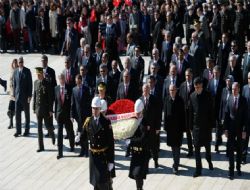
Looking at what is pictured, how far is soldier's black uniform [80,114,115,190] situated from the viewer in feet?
33.3

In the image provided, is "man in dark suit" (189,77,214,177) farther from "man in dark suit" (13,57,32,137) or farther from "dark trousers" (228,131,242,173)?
"man in dark suit" (13,57,32,137)

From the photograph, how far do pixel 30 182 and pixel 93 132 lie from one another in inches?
105

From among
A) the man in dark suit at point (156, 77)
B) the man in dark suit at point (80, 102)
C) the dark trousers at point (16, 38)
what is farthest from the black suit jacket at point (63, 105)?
the dark trousers at point (16, 38)

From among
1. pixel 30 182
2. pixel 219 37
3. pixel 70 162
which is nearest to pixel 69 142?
pixel 70 162

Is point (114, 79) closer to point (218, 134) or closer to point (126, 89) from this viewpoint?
point (126, 89)

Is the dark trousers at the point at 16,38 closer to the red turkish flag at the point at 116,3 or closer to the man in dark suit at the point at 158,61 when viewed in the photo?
the red turkish flag at the point at 116,3

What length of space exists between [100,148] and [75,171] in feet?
8.47

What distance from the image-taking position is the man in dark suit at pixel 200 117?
11961 millimetres

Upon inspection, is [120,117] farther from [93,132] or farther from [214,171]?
[214,171]

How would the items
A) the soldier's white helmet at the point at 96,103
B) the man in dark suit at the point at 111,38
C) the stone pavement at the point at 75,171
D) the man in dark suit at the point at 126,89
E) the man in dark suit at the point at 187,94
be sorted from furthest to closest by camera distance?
the man in dark suit at the point at 111,38
the man in dark suit at the point at 126,89
the man in dark suit at the point at 187,94
the stone pavement at the point at 75,171
the soldier's white helmet at the point at 96,103

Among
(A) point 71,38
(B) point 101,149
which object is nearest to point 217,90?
(B) point 101,149

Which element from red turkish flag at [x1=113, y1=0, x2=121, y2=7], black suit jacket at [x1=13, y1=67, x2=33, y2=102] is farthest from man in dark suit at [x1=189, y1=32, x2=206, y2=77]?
red turkish flag at [x1=113, y1=0, x2=121, y2=7]

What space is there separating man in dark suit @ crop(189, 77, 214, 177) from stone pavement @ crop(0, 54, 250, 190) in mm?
513

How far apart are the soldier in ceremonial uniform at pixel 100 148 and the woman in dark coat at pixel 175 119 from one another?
2320 mm
